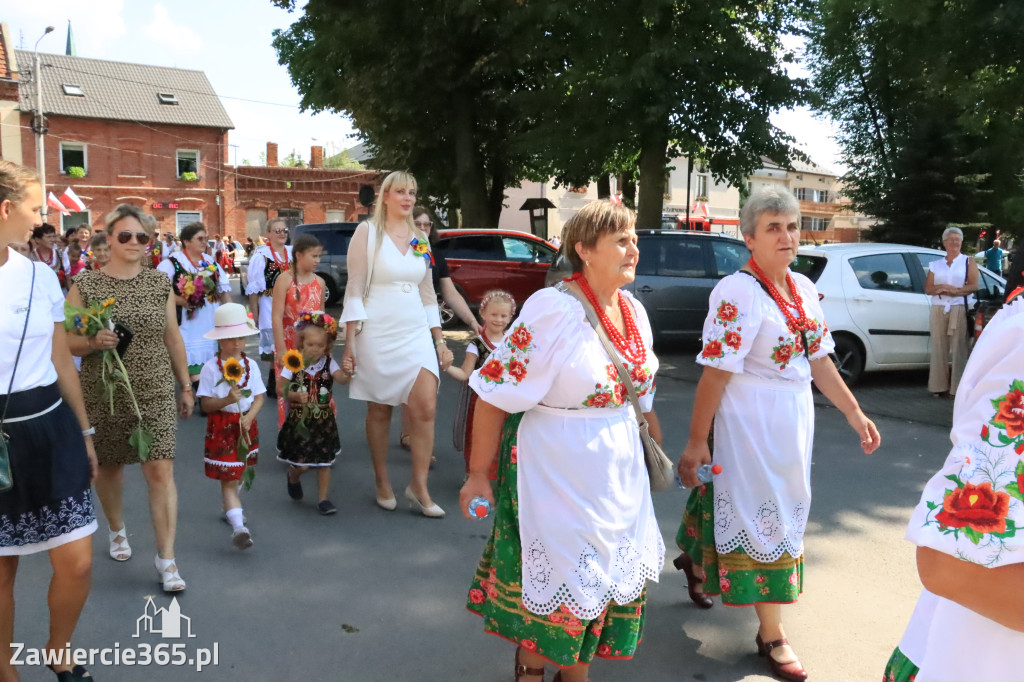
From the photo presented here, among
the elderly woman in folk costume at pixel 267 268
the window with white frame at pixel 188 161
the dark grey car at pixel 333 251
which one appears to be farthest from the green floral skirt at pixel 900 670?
the window with white frame at pixel 188 161

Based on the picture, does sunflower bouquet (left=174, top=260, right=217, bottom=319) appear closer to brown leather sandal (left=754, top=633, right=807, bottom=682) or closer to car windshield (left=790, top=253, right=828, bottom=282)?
brown leather sandal (left=754, top=633, right=807, bottom=682)

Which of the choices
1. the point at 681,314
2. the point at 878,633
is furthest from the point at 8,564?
the point at 681,314

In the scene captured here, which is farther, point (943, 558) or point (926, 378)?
point (926, 378)

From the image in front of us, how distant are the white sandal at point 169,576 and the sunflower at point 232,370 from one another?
3.59 feet

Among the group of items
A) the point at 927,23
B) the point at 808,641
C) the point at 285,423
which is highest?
the point at 927,23

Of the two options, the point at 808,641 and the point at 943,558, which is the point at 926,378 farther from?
the point at 943,558

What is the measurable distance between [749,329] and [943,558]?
209 centimetres

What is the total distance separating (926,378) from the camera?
→ 10852 mm

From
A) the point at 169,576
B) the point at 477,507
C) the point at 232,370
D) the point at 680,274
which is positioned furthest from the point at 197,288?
the point at 680,274

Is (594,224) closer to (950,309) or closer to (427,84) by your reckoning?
(950,309)

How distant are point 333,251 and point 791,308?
17023 mm

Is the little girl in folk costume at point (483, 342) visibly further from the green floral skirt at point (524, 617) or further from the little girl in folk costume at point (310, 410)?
the green floral skirt at point (524, 617)

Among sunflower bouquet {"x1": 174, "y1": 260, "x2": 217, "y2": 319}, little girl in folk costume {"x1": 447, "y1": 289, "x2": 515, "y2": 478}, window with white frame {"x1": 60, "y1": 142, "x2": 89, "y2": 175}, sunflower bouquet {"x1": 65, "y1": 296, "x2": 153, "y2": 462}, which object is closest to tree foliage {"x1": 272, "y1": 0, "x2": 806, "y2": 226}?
sunflower bouquet {"x1": 174, "y1": 260, "x2": 217, "y2": 319}

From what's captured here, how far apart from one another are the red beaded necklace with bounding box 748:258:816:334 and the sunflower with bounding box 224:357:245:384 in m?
2.95
